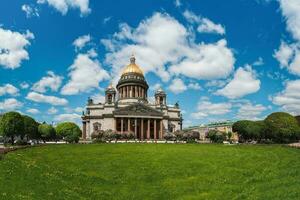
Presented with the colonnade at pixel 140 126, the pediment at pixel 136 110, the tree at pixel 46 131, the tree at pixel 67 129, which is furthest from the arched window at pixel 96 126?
the tree at pixel 46 131

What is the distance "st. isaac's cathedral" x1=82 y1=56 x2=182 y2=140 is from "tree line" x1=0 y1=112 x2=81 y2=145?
16.3 metres

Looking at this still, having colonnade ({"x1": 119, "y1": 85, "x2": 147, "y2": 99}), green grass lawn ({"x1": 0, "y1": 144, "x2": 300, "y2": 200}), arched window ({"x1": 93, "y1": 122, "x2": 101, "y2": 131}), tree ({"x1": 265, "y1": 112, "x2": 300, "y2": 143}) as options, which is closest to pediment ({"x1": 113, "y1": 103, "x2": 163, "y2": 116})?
arched window ({"x1": 93, "y1": 122, "x2": 101, "y2": 131})

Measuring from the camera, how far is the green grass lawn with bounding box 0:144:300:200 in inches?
892

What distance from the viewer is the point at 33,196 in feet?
70.1

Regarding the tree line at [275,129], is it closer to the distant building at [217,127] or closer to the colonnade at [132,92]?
the colonnade at [132,92]

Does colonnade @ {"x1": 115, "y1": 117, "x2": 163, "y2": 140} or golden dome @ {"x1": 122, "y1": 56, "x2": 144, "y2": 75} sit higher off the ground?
golden dome @ {"x1": 122, "y1": 56, "x2": 144, "y2": 75}

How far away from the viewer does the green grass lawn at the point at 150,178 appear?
2266 centimetres

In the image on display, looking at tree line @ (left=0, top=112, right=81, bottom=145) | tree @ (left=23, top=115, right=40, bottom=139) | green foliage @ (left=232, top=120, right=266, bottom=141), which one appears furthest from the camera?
tree @ (left=23, top=115, right=40, bottom=139)

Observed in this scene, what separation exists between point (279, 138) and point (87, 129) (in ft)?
201

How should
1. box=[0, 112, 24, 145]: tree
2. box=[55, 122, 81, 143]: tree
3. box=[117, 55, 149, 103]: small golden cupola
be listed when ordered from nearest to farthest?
box=[0, 112, 24, 145]: tree, box=[55, 122, 81, 143]: tree, box=[117, 55, 149, 103]: small golden cupola

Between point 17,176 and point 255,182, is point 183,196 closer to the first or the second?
point 255,182

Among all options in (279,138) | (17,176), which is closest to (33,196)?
(17,176)

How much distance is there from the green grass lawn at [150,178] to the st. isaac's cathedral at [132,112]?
65.8 meters

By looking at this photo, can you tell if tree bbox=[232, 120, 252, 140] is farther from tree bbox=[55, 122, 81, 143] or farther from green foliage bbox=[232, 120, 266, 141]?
tree bbox=[55, 122, 81, 143]
